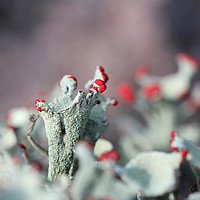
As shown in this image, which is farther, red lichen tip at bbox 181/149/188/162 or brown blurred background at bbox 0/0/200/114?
brown blurred background at bbox 0/0/200/114

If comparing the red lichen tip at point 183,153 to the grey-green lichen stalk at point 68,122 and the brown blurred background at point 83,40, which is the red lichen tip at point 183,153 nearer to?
the grey-green lichen stalk at point 68,122

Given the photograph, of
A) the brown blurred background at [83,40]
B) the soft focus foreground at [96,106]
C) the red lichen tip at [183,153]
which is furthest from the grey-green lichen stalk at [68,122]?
the brown blurred background at [83,40]

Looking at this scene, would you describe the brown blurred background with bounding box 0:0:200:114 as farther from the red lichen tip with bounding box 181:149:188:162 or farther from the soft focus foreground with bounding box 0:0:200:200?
the red lichen tip with bounding box 181:149:188:162

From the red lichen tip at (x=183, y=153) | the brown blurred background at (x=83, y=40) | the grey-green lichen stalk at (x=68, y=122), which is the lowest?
the red lichen tip at (x=183, y=153)

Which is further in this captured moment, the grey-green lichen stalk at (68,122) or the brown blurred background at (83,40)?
the brown blurred background at (83,40)

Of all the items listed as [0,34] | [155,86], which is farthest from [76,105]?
[0,34]

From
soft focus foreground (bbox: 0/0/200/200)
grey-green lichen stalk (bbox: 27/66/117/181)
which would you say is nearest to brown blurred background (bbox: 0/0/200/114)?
soft focus foreground (bbox: 0/0/200/200)

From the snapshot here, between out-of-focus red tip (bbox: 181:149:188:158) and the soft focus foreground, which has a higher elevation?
the soft focus foreground

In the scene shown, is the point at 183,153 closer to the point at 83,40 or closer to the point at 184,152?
the point at 184,152

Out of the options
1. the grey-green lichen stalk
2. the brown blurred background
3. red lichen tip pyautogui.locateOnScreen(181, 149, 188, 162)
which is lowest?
red lichen tip pyautogui.locateOnScreen(181, 149, 188, 162)
